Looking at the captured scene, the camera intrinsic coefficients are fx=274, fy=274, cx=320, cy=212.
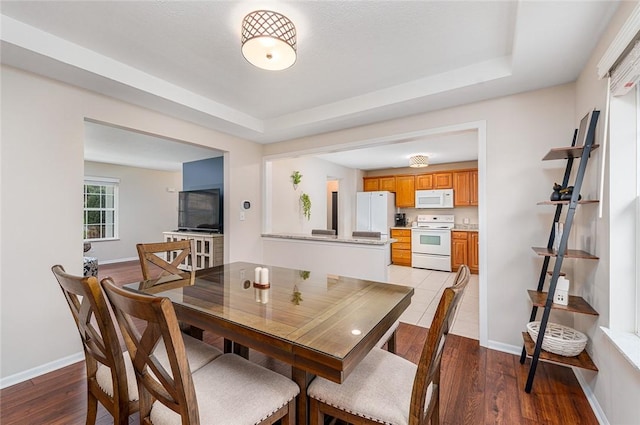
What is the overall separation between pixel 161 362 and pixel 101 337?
0.32m

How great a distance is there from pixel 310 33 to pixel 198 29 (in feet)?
2.53

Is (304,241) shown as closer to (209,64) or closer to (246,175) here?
(246,175)

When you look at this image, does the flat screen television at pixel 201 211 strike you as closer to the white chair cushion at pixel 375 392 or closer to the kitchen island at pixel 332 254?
the kitchen island at pixel 332 254

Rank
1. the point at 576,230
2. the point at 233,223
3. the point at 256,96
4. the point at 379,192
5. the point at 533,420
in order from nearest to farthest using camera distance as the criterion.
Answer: the point at 533,420 < the point at 576,230 < the point at 256,96 < the point at 233,223 < the point at 379,192

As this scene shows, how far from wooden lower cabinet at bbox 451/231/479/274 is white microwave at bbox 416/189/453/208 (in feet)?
2.32

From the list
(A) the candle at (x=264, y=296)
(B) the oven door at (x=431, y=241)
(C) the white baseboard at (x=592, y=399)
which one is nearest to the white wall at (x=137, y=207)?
(B) the oven door at (x=431, y=241)

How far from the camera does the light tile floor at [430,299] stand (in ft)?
10.1

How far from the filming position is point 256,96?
296 centimetres

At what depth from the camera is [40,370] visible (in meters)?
2.13

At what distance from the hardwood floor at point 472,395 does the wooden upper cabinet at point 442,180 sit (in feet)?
14.1

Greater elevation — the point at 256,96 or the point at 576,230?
the point at 256,96

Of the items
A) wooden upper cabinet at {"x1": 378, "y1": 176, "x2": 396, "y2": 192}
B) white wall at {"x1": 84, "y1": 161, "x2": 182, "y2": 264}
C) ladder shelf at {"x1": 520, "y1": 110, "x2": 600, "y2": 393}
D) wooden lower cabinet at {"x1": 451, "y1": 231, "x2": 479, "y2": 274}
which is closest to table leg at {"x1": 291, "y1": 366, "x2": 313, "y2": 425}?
ladder shelf at {"x1": 520, "y1": 110, "x2": 600, "y2": 393}

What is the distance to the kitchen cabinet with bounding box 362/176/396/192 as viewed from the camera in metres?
6.86

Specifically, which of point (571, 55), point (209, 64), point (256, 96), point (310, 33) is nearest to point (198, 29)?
point (209, 64)
